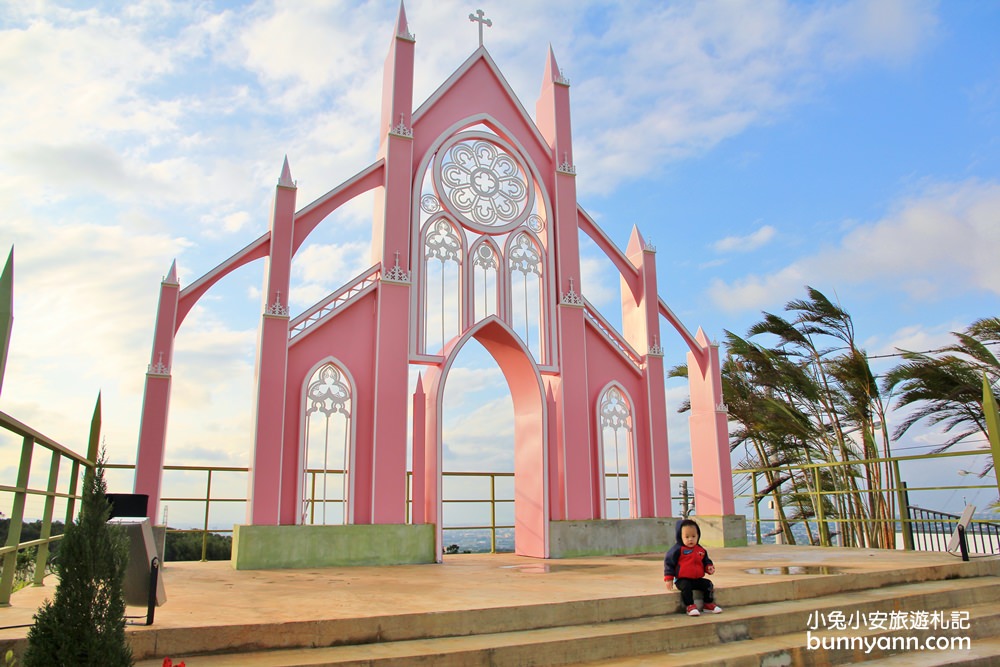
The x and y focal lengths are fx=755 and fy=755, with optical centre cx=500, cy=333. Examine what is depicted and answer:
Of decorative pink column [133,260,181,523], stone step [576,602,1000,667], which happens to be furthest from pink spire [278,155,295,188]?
stone step [576,602,1000,667]

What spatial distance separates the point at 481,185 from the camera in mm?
13359

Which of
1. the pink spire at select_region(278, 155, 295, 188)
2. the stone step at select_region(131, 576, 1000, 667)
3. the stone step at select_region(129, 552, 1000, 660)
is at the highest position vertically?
the pink spire at select_region(278, 155, 295, 188)

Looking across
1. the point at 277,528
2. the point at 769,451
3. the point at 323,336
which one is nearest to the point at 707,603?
the point at 277,528

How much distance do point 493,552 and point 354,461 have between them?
3.98 meters

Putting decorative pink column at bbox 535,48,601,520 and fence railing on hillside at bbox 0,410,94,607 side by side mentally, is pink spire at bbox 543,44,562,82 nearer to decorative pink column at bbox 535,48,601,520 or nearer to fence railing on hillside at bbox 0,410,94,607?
decorative pink column at bbox 535,48,601,520

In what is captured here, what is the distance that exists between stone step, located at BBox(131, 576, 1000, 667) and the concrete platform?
0.09 m

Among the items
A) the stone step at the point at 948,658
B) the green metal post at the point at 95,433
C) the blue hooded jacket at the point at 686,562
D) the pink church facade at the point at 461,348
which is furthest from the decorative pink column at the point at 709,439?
the green metal post at the point at 95,433

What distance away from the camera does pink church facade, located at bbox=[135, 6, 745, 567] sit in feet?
35.7

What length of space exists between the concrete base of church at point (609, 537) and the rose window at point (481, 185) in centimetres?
520

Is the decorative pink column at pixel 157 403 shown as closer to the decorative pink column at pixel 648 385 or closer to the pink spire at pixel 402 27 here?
the pink spire at pixel 402 27

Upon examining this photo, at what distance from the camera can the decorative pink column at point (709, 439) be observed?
1366cm

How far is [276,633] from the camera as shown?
4867 mm

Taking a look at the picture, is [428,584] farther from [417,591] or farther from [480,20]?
[480,20]

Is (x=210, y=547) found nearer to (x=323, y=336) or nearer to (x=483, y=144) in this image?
(x=323, y=336)
